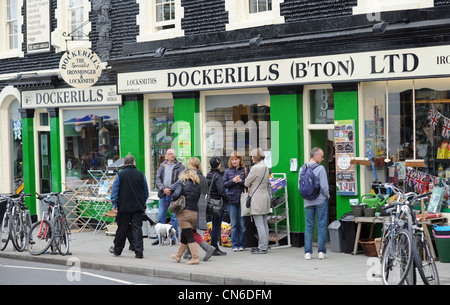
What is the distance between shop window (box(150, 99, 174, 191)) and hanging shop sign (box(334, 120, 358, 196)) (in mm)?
4594

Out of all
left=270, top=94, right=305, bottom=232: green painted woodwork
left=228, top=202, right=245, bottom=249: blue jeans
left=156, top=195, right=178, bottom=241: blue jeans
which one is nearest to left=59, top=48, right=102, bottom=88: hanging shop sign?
left=156, top=195, right=178, bottom=241: blue jeans

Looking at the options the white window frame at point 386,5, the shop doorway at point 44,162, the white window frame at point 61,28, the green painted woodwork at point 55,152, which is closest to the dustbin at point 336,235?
the white window frame at point 386,5

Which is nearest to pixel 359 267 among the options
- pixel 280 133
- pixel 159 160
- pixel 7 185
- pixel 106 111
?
pixel 280 133

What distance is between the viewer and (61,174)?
20.5 metres

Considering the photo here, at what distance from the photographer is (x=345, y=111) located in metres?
14.3

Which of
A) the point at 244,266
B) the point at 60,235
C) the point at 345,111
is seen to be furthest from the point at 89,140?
the point at 244,266

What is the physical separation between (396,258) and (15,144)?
49.8 ft

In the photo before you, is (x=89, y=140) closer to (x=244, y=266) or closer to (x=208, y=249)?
(x=208, y=249)

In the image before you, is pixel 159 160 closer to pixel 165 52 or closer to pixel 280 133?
pixel 165 52

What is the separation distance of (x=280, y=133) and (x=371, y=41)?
2708 millimetres

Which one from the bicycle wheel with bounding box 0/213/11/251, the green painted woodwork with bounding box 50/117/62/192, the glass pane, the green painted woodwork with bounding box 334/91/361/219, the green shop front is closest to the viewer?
the green shop front

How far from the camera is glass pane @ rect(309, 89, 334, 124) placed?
1482cm

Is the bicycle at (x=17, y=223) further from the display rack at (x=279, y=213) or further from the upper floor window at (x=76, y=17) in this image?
the upper floor window at (x=76, y=17)

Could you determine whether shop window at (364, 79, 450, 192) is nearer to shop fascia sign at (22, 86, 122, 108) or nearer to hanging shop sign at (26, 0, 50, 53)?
shop fascia sign at (22, 86, 122, 108)
